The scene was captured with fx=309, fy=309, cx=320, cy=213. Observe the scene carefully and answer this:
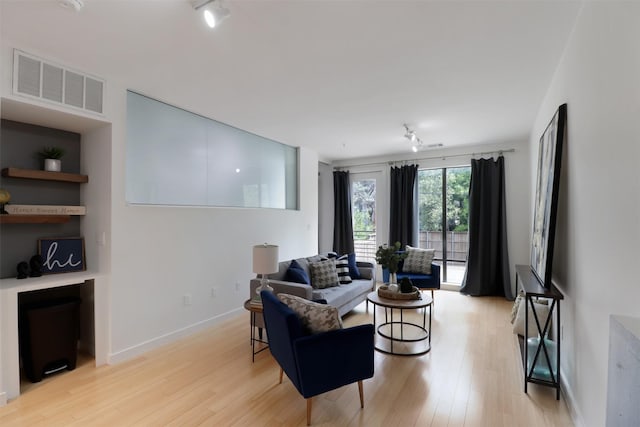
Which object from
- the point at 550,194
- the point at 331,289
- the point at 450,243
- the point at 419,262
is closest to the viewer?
the point at 550,194

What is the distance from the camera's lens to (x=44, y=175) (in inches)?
110

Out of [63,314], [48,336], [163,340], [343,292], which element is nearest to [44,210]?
[63,314]

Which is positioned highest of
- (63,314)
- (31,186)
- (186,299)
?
(31,186)

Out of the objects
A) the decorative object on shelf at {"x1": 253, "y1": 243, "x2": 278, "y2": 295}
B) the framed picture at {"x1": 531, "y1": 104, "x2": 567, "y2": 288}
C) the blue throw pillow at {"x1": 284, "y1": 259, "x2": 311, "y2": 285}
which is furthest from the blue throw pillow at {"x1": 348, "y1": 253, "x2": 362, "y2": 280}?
the framed picture at {"x1": 531, "y1": 104, "x2": 567, "y2": 288}

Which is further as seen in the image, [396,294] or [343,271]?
[343,271]

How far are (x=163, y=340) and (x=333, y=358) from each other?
2.24 metres

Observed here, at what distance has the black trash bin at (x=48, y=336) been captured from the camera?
2594 millimetres

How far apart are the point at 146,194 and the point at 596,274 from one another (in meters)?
3.85

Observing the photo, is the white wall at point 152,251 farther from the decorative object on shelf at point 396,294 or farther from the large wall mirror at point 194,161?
the decorative object on shelf at point 396,294

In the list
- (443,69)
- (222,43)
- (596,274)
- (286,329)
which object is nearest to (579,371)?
(596,274)

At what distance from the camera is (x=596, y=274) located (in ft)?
5.84

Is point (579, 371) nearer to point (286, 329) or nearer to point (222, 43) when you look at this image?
point (286, 329)

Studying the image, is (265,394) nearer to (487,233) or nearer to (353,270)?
(353,270)

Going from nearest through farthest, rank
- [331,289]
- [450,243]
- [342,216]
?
[331,289] → [450,243] → [342,216]
